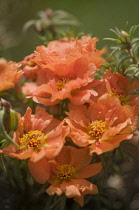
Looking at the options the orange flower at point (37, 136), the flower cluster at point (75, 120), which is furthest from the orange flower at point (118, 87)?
→ the orange flower at point (37, 136)

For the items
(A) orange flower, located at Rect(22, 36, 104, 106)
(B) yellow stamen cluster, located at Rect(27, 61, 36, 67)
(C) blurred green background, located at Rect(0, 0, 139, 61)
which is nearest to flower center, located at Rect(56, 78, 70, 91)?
(A) orange flower, located at Rect(22, 36, 104, 106)

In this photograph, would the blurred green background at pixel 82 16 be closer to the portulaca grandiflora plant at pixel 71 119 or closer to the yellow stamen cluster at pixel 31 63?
the yellow stamen cluster at pixel 31 63

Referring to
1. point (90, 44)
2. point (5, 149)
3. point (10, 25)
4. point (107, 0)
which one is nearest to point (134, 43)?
point (90, 44)

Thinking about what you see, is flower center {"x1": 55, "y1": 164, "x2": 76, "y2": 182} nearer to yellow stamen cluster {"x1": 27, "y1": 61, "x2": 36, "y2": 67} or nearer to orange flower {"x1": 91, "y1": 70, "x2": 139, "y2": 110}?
orange flower {"x1": 91, "y1": 70, "x2": 139, "y2": 110}

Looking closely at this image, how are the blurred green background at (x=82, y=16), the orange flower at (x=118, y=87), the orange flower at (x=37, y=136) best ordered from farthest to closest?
the blurred green background at (x=82, y=16), the orange flower at (x=118, y=87), the orange flower at (x=37, y=136)

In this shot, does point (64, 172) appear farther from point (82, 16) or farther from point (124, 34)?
point (82, 16)

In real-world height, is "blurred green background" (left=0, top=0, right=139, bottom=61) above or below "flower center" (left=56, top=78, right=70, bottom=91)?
below
